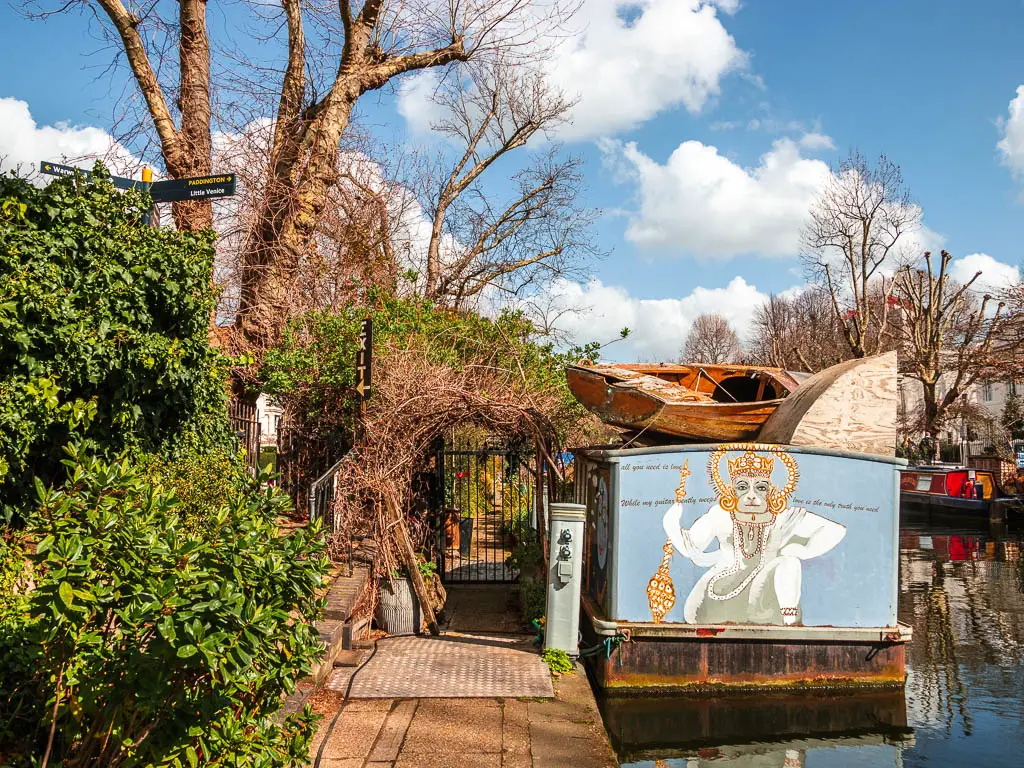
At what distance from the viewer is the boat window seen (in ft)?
36.1

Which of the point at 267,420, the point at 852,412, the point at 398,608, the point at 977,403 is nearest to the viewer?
the point at 852,412

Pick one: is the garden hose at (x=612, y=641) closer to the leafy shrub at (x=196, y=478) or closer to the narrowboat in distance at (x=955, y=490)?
the leafy shrub at (x=196, y=478)

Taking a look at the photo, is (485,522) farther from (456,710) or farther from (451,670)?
(456,710)

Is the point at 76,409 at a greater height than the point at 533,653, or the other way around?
the point at 76,409

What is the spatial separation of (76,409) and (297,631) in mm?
3466

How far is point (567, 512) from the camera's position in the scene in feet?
26.3

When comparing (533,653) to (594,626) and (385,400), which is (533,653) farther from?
(385,400)

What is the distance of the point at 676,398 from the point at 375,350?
4.16m

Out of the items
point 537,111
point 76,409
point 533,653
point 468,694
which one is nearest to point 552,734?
point 468,694

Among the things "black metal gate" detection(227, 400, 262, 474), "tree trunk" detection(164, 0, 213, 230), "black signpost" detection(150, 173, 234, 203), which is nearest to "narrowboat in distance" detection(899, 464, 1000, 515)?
"black metal gate" detection(227, 400, 262, 474)

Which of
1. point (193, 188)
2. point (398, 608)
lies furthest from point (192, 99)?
point (398, 608)

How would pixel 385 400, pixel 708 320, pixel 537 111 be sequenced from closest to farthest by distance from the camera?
pixel 385 400
pixel 537 111
pixel 708 320

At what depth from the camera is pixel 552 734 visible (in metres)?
6.20

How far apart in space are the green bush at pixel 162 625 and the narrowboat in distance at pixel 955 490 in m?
29.7
